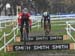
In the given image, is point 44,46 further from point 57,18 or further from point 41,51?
point 57,18

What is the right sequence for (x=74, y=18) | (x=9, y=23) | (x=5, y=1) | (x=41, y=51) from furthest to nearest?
(x=5, y=1) < (x=74, y=18) < (x=9, y=23) < (x=41, y=51)

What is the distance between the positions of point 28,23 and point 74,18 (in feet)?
98.7

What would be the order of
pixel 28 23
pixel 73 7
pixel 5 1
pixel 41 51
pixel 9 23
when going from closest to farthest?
pixel 41 51, pixel 28 23, pixel 9 23, pixel 5 1, pixel 73 7

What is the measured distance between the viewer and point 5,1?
8450 cm

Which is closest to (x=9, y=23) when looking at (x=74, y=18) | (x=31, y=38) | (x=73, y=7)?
(x=74, y=18)

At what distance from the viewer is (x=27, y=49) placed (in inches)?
624

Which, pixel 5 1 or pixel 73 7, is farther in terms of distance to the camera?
pixel 73 7

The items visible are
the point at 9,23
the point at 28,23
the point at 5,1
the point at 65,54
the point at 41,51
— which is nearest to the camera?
the point at 65,54

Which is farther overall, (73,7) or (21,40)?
(73,7)

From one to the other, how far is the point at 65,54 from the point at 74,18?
34145mm

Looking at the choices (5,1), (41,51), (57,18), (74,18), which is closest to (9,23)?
(57,18)

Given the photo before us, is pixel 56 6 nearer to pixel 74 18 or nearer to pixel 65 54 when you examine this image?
pixel 74 18

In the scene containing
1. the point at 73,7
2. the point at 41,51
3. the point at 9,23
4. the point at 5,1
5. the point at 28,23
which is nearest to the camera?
the point at 41,51

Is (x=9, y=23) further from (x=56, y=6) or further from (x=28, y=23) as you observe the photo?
(x=56, y=6)
